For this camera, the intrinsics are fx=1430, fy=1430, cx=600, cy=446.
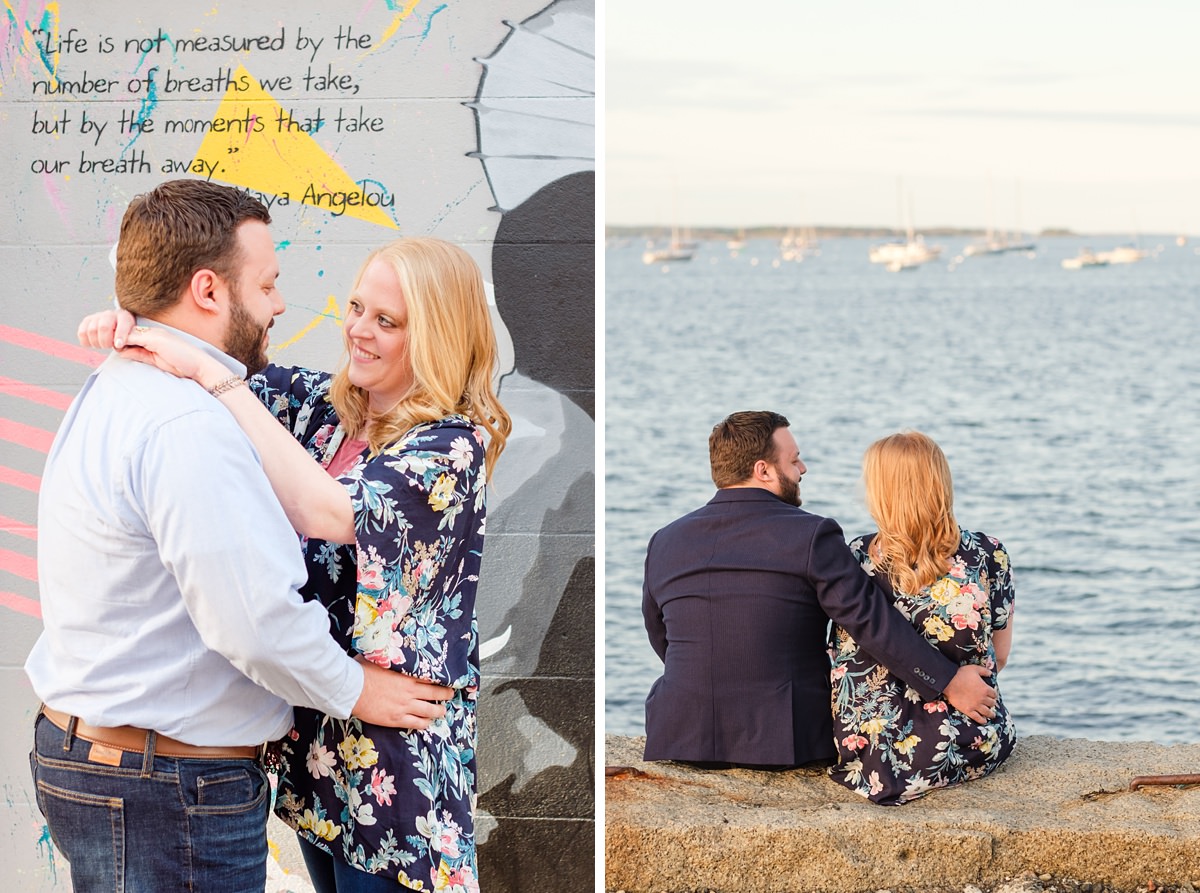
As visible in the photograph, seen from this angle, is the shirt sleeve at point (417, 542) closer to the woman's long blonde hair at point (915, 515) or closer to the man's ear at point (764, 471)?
the man's ear at point (764, 471)

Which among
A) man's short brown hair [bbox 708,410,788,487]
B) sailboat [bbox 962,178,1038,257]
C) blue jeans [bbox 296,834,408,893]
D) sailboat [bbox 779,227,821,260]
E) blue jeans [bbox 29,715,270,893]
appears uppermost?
sailboat [bbox 779,227,821,260]

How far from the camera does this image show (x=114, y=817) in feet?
6.37

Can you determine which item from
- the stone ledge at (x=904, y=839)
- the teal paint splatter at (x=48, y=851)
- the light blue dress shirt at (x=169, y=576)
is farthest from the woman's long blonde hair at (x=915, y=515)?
the teal paint splatter at (x=48, y=851)

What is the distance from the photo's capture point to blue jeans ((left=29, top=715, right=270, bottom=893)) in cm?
194

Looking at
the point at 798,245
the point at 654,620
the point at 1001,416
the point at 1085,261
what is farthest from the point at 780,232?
the point at 654,620

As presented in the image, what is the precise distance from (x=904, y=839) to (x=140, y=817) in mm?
1677

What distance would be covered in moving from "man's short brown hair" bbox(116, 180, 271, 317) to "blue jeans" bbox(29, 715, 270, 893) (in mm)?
626

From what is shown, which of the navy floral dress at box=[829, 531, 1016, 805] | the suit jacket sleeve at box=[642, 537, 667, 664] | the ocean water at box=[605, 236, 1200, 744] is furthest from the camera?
the ocean water at box=[605, 236, 1200, 744]

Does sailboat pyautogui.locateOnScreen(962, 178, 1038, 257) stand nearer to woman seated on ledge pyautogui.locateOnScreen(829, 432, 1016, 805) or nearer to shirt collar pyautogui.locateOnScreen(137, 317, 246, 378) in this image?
woman seated on ledge pyautogui.locateOnScreen(829, 432, 1016, 805)

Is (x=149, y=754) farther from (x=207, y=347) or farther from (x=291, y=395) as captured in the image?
(x=291, y=395)

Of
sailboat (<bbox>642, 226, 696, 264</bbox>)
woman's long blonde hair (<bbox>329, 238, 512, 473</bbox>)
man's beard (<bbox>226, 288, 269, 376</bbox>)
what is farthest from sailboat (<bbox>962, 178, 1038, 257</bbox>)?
man's beard (<bbox>226, 288, 269, 376</bbox>)

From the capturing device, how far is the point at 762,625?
10.8ft

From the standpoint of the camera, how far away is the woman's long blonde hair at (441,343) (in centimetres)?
218

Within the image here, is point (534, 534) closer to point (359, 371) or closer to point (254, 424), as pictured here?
point (359, 371)
